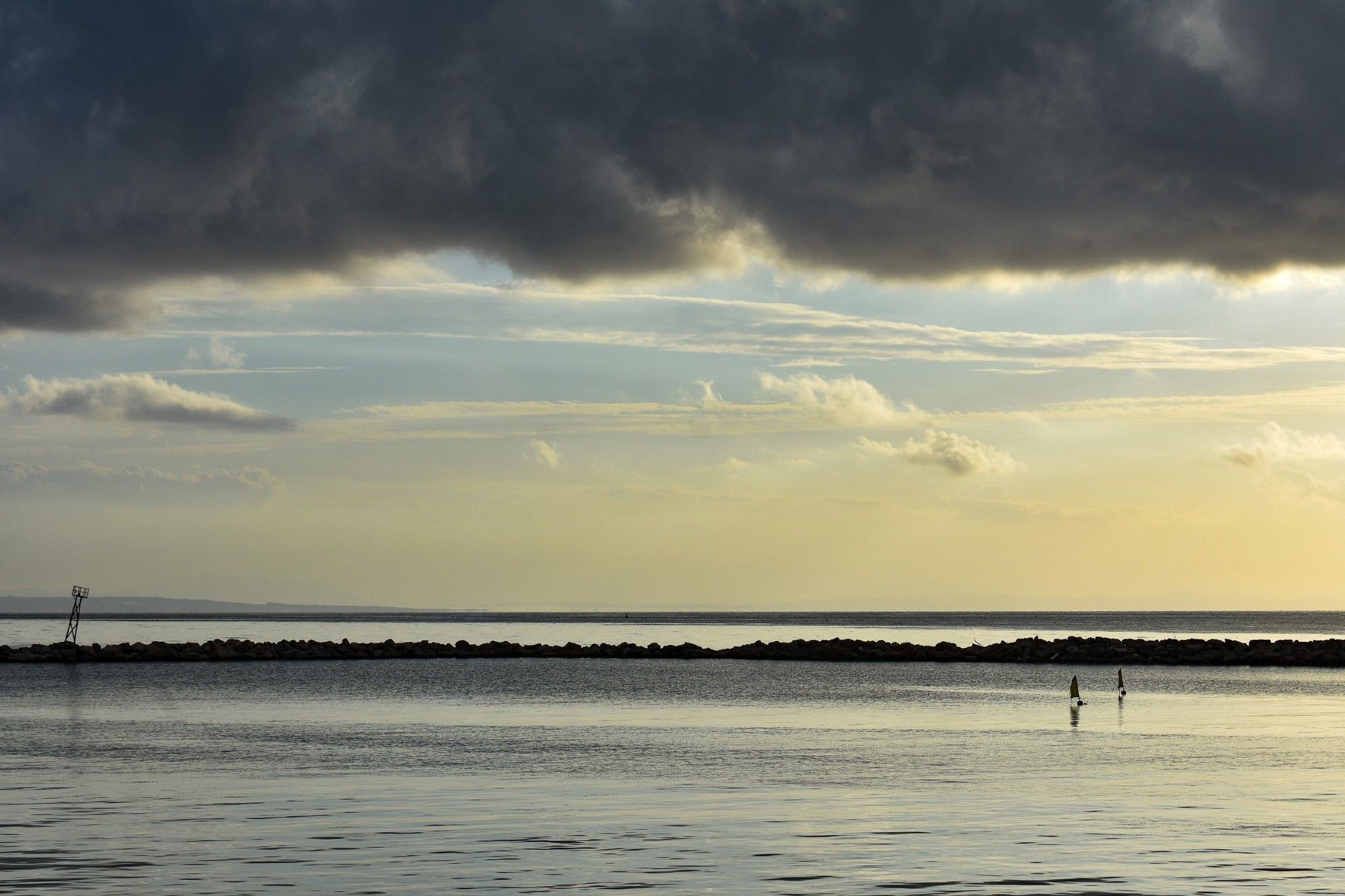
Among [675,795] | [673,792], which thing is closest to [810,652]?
[673,792]

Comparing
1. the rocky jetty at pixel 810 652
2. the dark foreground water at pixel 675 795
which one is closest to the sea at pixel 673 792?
the dark foreground water at pixel 675 795

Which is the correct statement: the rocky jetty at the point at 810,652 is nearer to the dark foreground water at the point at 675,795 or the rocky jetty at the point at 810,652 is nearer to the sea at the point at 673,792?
the sea at the point at 673,792

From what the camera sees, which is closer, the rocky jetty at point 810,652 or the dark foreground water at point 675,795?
the dark foreground water at point 675,795

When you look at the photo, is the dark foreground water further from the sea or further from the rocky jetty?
the rocky jetty

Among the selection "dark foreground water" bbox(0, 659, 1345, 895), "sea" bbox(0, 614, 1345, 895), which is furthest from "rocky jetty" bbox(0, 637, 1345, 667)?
"dark foreground water" bbox(0, 659, 1345, 895)

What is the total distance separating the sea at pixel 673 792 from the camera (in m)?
19.0

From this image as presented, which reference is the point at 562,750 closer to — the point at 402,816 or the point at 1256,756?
the point at 402,816

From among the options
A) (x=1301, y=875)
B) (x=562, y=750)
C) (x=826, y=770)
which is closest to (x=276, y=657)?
(x=562, y=750)

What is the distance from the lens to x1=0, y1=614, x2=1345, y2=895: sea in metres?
19.0

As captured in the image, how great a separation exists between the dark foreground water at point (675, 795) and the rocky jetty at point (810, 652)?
34.0 m

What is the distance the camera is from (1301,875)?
728 inches

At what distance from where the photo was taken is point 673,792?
90.9ft

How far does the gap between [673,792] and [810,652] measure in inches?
2951

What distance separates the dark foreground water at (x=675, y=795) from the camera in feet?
62.2
